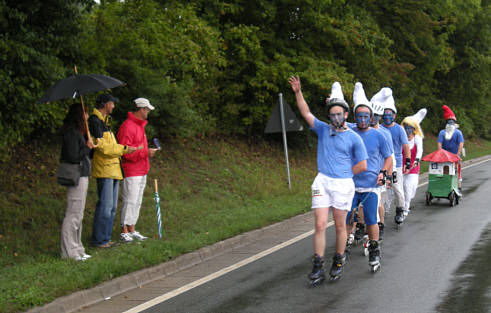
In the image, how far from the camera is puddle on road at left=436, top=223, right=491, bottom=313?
570 cm

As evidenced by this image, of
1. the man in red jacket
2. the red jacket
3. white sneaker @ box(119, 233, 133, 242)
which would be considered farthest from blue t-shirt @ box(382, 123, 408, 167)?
white sneaker @ box(119, 233, 133, 242)

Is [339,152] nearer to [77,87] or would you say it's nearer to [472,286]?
[472,286]

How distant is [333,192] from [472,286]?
1.82 m

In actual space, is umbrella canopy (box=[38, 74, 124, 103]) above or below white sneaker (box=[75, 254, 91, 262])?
above

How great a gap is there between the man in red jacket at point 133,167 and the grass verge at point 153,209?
1.74ft

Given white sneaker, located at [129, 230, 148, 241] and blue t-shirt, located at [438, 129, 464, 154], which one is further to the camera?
blue t-shirt, located at [438, 129, 464, 154]

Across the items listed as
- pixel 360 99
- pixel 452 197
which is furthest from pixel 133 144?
pixel 452 197

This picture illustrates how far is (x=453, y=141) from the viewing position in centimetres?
1409

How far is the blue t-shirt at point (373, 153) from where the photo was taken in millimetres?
7820

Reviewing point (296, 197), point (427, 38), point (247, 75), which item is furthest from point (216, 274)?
point (427, 38)

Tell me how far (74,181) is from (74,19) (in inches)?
118

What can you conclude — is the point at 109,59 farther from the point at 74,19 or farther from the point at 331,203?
the point at 331,203

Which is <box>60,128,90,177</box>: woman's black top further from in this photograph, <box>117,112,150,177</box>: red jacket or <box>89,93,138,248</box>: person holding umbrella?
<box>117,112,150,177</box>: red jacket

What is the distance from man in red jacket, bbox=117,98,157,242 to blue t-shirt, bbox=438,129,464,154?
25.7 feet
